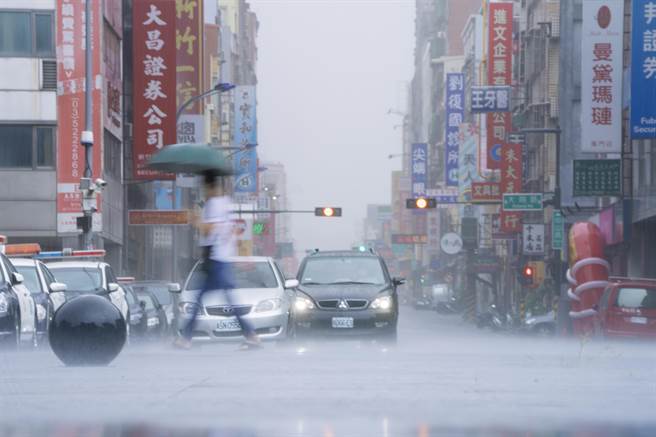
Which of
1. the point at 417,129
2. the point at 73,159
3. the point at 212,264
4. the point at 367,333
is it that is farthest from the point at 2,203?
the point at 417,129

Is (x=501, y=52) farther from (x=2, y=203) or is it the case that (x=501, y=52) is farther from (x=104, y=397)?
(x=104, y=397)

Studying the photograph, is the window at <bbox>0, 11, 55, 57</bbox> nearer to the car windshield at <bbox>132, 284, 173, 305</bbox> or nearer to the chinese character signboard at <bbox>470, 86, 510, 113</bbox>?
the car windshield at <bbox>132, 284, 173, 305</bbox>

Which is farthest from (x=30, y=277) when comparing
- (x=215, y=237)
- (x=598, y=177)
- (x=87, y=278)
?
(x=598, y=177)

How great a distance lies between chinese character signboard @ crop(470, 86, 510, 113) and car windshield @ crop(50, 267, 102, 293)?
45504 mm

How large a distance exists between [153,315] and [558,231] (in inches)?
957

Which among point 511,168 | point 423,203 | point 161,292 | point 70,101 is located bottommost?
point 161,292

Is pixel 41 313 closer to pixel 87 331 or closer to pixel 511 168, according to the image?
pixel 87 331

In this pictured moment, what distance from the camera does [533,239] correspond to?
64625 mm

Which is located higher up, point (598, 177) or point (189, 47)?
point (189, 47)

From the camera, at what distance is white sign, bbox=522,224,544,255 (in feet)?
211

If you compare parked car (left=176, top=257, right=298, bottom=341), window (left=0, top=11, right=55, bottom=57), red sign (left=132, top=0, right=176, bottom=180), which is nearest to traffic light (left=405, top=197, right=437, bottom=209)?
red sign (left=132, top=0, right=176, bottom=180)

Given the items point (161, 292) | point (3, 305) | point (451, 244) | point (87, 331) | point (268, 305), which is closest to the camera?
point (87, 331)

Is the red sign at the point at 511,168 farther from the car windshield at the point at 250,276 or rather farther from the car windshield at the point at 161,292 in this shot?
the car windshield at the point at 250,276

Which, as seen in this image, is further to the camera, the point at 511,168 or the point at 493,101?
the point at 493,101
